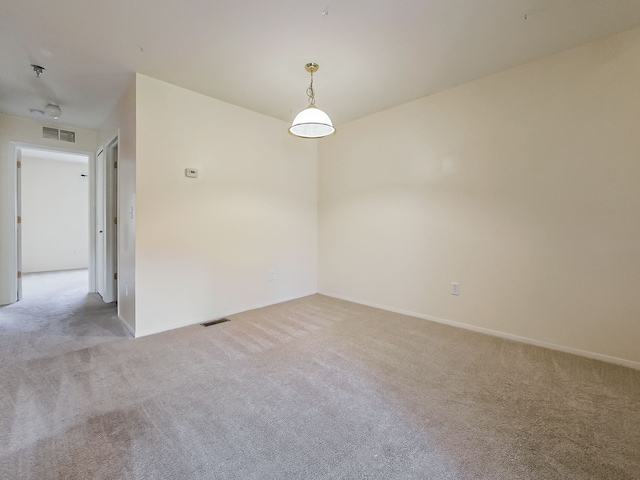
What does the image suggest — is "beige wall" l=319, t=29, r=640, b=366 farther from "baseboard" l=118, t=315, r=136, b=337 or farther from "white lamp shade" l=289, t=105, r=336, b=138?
"baseboard" l=118, t=315, r=136, b=337

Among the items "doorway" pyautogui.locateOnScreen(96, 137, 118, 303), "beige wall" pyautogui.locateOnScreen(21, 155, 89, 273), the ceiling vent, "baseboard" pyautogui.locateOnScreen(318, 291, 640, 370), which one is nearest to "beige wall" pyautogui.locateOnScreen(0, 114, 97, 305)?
the ceiling vent

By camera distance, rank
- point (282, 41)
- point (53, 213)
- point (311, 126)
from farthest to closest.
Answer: point (53, 213)
point (311, 126)
point (282, 41)

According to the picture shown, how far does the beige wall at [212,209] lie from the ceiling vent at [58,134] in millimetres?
2538

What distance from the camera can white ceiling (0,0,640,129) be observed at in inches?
78.9

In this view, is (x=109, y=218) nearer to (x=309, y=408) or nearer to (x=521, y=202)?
(x=309, y=408)

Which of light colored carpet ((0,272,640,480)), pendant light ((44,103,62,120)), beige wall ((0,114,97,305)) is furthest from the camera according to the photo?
beige wall ((0,114,97,305))

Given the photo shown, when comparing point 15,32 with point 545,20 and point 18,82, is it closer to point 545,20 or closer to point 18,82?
point 18,82

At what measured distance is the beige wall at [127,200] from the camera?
2.95 metres

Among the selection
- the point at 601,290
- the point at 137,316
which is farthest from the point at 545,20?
the point at 137,316

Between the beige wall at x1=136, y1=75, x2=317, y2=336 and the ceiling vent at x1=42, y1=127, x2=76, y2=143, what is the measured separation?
8.33 ft

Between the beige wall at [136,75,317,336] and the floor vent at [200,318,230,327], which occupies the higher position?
the beige wall at [136,75,317,336]

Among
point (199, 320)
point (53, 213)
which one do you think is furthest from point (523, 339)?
point (53, 213)

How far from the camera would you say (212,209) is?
11.3 feet

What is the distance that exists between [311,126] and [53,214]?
25.5 feet
